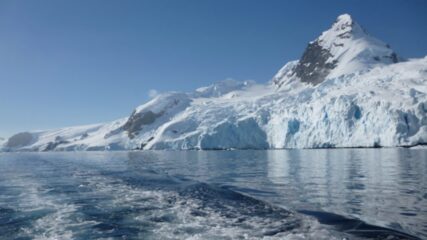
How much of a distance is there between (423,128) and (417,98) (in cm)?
995

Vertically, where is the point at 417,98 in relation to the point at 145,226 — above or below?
above

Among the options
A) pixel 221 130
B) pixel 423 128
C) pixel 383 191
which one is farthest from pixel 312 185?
pixel 221 130

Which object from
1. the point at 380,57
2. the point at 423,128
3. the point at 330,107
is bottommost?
the point at 423,128

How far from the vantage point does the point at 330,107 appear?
105m

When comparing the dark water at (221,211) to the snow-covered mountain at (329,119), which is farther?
the snow-covered mountain at (329,119)

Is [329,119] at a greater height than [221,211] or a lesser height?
greater

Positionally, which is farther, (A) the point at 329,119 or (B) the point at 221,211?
(A) the point at 329,119

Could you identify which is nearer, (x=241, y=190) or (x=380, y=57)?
(x=241, y=190)

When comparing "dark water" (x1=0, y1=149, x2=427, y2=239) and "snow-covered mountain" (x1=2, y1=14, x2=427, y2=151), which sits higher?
"snow-covered mountain" (x1=2, y1=14, x2=427, y2=151)

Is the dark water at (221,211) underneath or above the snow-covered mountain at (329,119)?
underneath

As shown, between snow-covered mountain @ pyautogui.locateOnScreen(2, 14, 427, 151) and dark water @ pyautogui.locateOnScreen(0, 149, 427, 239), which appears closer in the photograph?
dark water @ pyautogui.locateOnScreen(0, 149, 427, 239)

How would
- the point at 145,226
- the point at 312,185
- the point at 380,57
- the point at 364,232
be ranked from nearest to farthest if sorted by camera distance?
the point at 364,232, the point at 145,226, the point at 312,185, the point at 380,57

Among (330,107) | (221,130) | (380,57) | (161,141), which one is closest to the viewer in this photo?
(330,107)

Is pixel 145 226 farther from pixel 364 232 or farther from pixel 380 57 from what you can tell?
pixel 380 57
